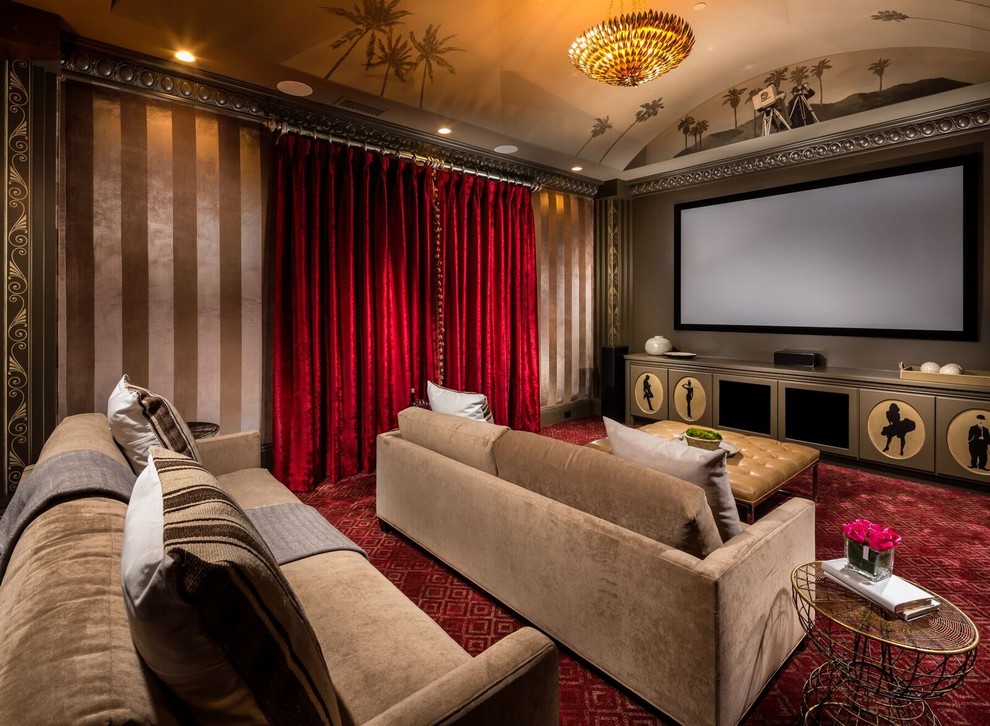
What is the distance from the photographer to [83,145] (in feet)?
9.04

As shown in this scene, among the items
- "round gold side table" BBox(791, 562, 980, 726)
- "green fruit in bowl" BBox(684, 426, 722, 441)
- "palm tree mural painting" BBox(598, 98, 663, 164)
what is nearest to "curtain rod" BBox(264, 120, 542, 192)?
"palm tree mural painting" BBox(598, 98, 663, 164)

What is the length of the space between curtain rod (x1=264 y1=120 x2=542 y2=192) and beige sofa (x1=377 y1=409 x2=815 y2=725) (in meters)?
2.55

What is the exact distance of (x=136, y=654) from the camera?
2.16ft

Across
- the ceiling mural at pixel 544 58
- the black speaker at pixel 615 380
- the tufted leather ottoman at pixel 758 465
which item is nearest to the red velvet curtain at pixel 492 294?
the ceiling mural at pixel 544 58

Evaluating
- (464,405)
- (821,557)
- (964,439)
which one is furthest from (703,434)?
(964,439)

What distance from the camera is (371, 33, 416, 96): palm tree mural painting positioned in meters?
2.96

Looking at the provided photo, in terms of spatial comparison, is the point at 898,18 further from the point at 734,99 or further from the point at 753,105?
the point at 734,99

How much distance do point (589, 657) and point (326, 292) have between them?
2.85m

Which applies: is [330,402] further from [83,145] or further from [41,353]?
[83,145]

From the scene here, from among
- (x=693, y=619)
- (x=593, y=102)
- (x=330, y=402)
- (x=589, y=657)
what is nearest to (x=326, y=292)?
(x=330, y=402)

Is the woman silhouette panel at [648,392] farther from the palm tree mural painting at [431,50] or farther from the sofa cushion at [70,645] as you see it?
the sofa cushion at [70,645]

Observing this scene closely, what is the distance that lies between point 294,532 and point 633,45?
8.37 ft

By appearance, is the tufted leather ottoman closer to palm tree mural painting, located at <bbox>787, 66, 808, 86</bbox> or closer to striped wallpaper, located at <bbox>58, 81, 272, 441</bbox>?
striped wallpaper, located at <bbox>58, 81, 272, 441</bbox>

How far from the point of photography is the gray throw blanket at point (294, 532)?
163 cm
